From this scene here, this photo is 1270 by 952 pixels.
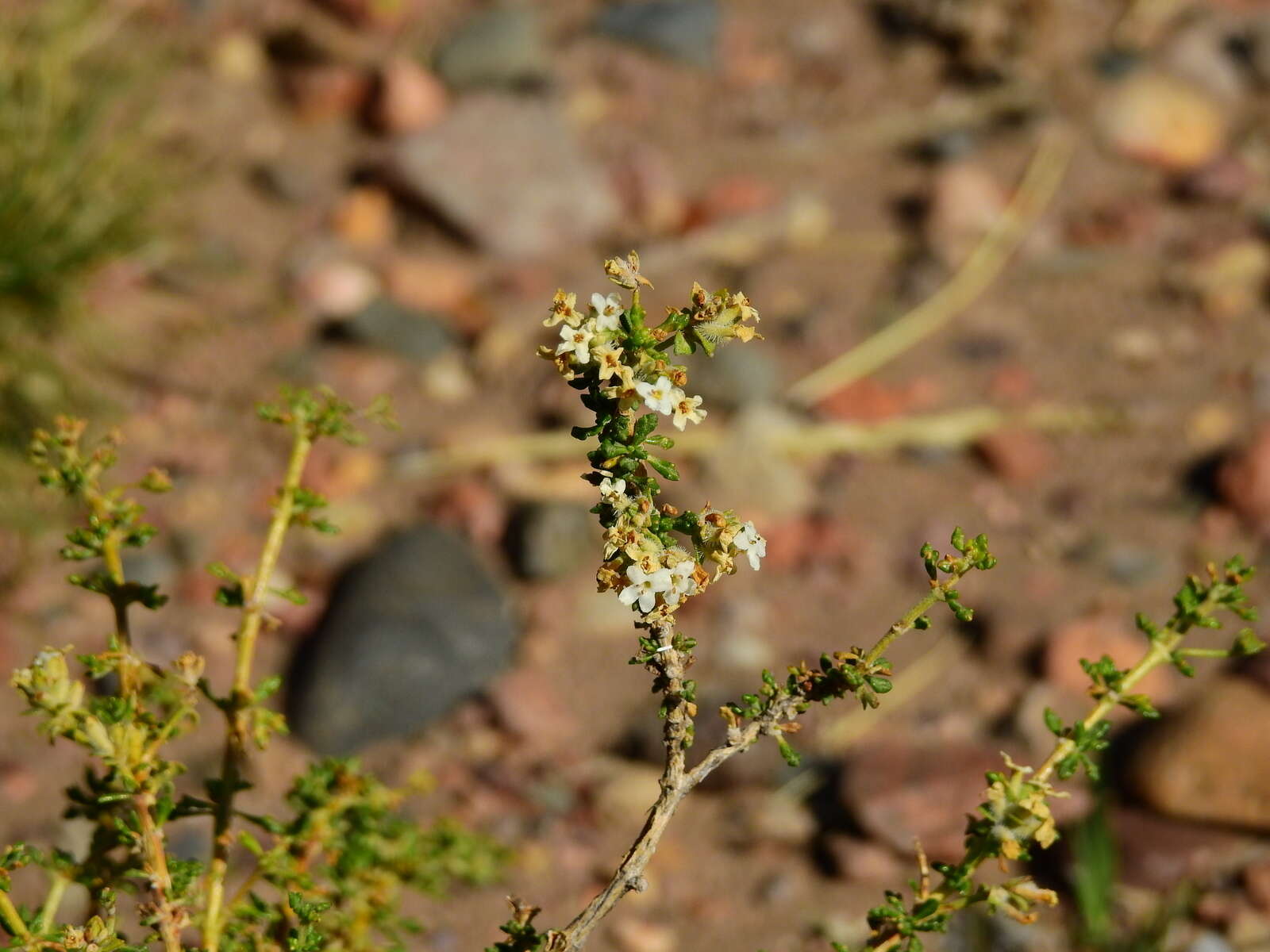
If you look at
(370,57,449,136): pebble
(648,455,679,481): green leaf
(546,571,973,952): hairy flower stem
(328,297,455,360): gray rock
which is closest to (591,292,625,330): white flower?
(648,455,679,481): green leaf

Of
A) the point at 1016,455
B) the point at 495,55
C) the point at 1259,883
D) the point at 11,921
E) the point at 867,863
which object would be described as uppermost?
the point at 495,55

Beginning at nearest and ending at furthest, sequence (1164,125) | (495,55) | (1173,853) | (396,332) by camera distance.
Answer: (1173,853), (396,332), (1164,125), (495,55)

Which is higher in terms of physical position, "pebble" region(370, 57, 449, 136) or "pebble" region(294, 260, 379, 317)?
"pebble" region(370, 57, 449, 136)

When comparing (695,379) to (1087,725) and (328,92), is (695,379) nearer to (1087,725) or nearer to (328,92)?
(328,92)

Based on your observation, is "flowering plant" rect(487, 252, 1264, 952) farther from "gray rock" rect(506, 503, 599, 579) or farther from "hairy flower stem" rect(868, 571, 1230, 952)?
"gray rock" rect(506, 503, 599, 579)

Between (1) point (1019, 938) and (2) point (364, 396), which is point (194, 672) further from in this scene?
(2) point (364, 396)

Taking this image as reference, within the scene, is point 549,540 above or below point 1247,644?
above

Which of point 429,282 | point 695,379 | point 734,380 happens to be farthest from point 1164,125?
point 429,282

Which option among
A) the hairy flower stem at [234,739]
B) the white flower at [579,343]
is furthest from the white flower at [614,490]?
the hairy flower stem at [234,739]
